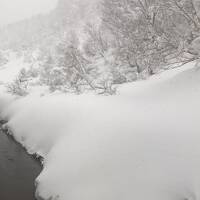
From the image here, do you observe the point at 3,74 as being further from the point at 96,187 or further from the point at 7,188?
the point at 96,187

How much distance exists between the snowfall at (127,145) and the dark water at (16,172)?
54cm

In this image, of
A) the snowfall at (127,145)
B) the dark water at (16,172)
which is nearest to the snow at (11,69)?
the dark water at (16,172)

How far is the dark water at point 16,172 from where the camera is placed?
1060 cm

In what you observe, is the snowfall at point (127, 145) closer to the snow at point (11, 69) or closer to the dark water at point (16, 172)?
the dark water at point (16, 172)

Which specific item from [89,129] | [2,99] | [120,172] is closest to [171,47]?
[89,129]

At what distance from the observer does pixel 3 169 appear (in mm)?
12867

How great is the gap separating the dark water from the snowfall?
21.2 inches

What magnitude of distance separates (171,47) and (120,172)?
5320 millimetres

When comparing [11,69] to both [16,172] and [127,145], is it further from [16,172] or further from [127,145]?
[127,145]

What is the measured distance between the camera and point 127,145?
8914 millimetres

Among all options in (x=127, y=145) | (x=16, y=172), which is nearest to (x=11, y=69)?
(x=16, y=172)

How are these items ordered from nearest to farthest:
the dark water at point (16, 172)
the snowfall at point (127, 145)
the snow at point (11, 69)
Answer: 1. the snowfall at point (127, 145)
2. the dark water at point (16, 172)
3. the snow at point (11, 69)

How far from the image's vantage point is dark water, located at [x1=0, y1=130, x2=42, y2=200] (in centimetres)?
1060

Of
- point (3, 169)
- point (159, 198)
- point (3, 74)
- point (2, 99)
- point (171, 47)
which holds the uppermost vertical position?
point (171, 47)
